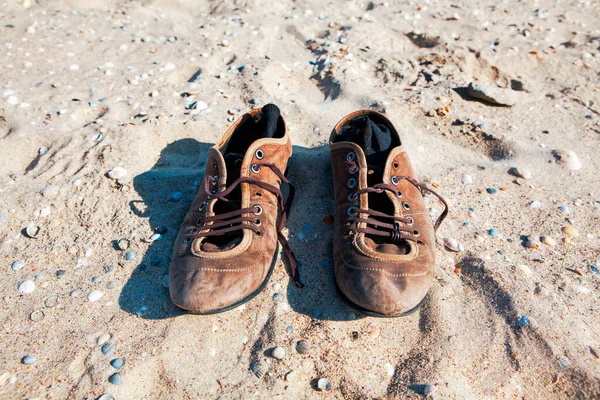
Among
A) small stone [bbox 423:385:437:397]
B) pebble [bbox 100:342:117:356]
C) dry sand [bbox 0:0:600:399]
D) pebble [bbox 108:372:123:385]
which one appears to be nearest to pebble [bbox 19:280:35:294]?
dry sand [bbox 0:0:600:399]

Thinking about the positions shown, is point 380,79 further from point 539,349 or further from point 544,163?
point 539,349

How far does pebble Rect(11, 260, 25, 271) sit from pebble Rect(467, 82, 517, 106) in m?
4.00

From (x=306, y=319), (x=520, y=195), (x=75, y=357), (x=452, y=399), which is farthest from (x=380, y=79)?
(x=75, y=357)

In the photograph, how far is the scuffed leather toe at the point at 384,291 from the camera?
2223 mm

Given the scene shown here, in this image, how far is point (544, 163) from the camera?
139 inches

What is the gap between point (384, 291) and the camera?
2227 millimetres

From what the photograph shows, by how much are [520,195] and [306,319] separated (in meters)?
1.96

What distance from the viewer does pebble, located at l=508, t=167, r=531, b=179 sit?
337 cm

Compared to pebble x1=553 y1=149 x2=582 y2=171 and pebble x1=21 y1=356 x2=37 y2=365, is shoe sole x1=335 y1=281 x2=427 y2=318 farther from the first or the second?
pebble x1=553 y1=149 x2=582 y2=171

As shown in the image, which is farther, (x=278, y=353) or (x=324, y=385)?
(x=278, y=353)

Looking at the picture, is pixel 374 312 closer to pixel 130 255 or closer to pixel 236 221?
pixel 236 221

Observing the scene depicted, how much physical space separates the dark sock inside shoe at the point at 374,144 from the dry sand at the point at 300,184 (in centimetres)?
37

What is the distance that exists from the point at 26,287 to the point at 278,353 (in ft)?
5.24

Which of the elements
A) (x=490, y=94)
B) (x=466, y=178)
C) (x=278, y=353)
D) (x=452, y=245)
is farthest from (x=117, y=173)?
(x=490, y=94)
